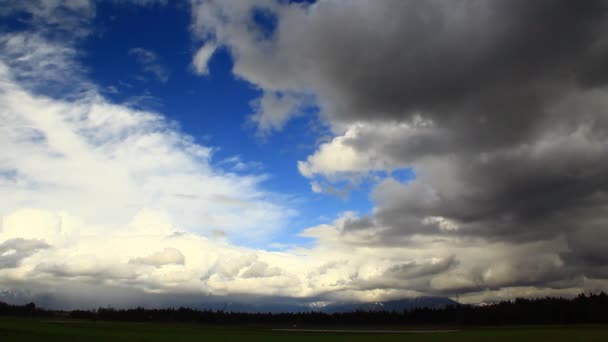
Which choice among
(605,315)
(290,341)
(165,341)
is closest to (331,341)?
(290,341)

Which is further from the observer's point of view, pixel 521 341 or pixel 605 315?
pixel 605 315

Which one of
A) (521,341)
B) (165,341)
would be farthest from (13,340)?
(521,341)

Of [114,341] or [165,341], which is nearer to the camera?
[114,341]

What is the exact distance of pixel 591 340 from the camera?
75062 mm

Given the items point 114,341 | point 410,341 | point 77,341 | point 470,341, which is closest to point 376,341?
point 410,341

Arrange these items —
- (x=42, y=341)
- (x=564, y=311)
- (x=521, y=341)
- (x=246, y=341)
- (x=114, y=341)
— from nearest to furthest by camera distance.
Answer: (x=42, y=341)
(x=114, y=341)
(x=521, y=341)
(x=246, y=341)
(x=564, y=311)

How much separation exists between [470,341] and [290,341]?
33.9m

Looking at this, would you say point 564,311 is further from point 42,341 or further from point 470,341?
point 42,341

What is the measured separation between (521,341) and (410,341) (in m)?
19.2

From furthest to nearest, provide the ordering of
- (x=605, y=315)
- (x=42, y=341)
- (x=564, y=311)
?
(x=564, y=311) < (x=605, y=315) < (x=42, y=341)

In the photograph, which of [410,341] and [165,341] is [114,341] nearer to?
[165,341]

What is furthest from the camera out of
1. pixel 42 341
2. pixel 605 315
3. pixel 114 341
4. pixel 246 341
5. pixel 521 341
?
pixel 605 315

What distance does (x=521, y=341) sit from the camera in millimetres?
77938

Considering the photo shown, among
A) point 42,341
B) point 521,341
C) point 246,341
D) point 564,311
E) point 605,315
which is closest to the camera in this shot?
point 42,341
